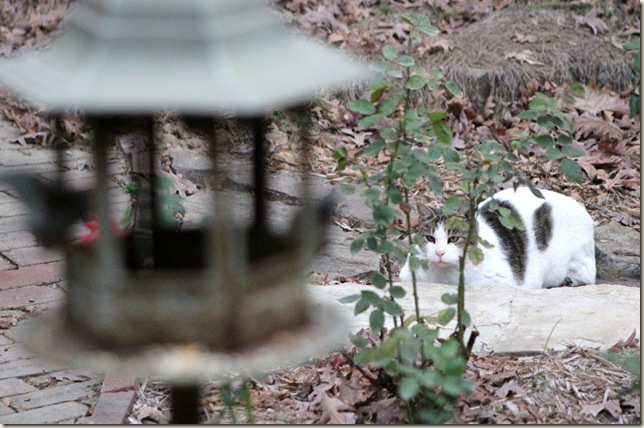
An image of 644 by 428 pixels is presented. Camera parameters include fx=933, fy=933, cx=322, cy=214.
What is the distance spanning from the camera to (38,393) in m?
3.63

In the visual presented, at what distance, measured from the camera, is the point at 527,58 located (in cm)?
791

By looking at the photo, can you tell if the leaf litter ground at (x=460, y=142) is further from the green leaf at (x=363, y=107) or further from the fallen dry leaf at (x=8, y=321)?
the fallen dry leaf at (x=8, y=321)

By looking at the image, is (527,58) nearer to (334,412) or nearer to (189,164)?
(189,164)

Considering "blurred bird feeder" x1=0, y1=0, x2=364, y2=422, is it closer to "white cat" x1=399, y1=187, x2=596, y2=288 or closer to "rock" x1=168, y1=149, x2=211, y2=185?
"white cat" x1=399, y1=187, x2=596, y2=288

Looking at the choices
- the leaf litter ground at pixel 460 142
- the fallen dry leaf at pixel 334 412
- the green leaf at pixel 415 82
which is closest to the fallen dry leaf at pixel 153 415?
the leaf litter ground at pixel 460 142

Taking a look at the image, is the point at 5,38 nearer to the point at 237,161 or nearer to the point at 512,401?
the point at 237,161

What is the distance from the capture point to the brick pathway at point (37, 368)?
340 centimetres

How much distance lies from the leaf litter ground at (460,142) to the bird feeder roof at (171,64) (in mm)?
525

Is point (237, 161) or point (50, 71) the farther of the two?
point (237, 161)

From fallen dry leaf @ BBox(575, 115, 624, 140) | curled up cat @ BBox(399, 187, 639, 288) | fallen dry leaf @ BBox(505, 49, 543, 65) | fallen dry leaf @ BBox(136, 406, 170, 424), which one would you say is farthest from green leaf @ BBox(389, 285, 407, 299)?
fallen dry leaf @ BBox(505, 49, 543, 65)

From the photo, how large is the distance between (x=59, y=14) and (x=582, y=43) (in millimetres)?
4973

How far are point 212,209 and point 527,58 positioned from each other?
6392mm

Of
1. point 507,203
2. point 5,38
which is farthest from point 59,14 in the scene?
point 507,203

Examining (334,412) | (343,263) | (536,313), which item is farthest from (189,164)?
(334,412)
